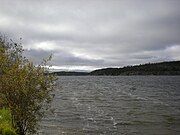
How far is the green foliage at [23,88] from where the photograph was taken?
22.2 metres

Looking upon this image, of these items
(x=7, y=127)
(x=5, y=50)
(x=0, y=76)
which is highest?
(x=5, y=50)

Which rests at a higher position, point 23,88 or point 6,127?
point 23,88

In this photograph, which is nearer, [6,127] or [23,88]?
[23,88]

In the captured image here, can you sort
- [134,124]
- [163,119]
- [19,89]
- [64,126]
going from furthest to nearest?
[163,119]
[134,124]
[64,126]
[19,89]

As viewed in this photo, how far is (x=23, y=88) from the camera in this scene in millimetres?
22000

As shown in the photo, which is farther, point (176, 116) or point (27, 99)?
point (176, 116)

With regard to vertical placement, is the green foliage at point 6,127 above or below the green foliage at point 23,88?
below

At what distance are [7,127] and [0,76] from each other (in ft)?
12.5

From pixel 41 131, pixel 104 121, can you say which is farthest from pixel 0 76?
pixel 104 121

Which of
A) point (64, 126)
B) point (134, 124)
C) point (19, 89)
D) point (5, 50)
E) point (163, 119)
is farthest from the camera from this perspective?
point (163, 119)

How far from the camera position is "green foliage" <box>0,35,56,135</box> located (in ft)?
72.9

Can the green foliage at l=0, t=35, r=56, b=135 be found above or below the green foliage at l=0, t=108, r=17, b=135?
above

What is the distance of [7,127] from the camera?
24609mm

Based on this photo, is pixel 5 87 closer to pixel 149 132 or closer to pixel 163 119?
pixel 149 132
